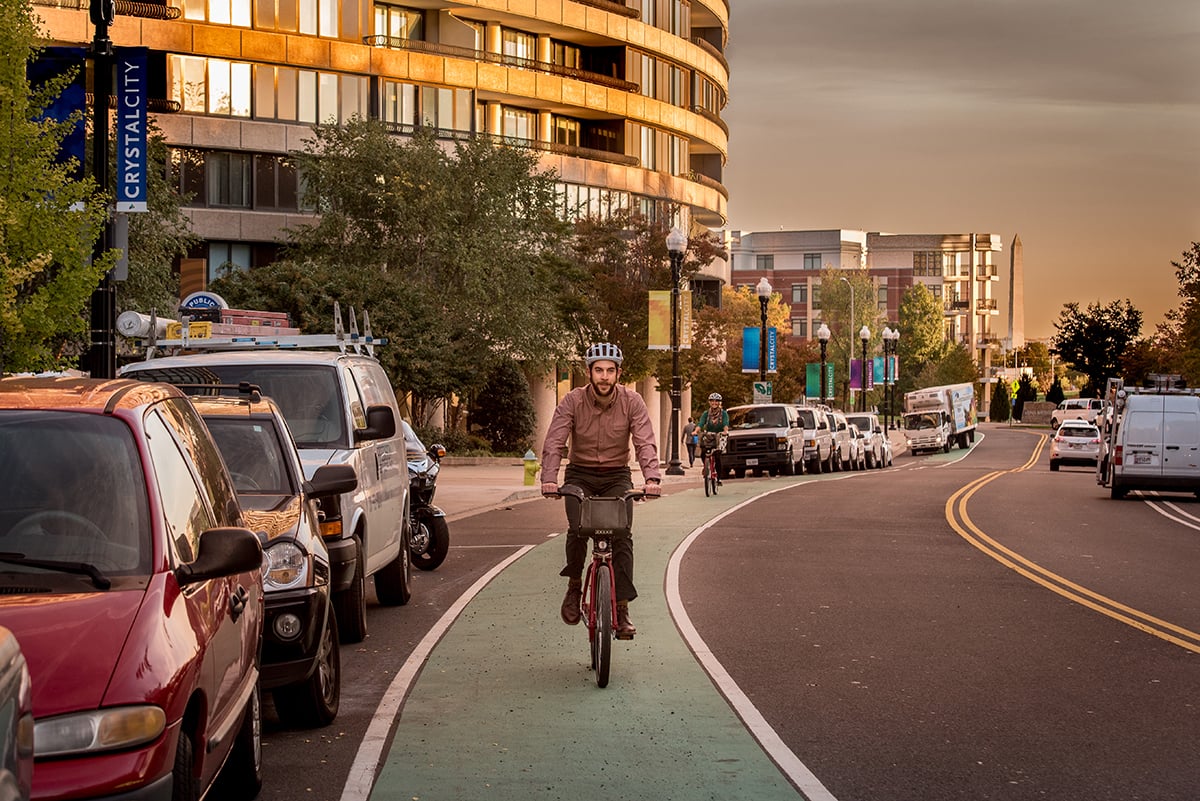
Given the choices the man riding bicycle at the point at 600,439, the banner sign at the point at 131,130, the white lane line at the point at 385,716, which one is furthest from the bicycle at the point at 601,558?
the banner sign at the point at 131,130

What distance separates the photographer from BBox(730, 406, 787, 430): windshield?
4788 centimetres

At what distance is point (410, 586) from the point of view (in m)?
16.9

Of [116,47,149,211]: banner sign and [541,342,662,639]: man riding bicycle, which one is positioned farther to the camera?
[116,47,149,211]: banner sign

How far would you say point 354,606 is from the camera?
1248cm

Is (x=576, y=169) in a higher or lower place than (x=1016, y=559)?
higher

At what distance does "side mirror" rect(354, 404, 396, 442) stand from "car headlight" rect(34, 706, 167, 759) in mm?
7887

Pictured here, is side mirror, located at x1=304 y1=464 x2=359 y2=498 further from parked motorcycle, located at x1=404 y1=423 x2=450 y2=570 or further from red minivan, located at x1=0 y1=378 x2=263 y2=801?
parked motorcycle, located at x1=404 y1=423 x2=450 y2=570

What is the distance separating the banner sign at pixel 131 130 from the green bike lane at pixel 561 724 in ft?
25.2

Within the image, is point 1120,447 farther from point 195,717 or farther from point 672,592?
point 195,717

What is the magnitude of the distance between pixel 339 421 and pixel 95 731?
26.9 ft

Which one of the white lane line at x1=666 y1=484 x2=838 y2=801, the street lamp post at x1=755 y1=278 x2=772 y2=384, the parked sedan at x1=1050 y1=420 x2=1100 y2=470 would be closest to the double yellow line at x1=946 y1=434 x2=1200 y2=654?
the white lane line at x1=666 y1=484 x2=838 y2=801

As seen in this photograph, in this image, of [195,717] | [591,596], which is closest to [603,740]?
[591,596]

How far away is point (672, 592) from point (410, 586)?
2.63 meters

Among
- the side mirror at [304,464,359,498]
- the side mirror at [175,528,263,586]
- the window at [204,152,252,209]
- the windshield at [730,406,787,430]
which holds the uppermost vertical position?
the window at [204,152,252,209]
